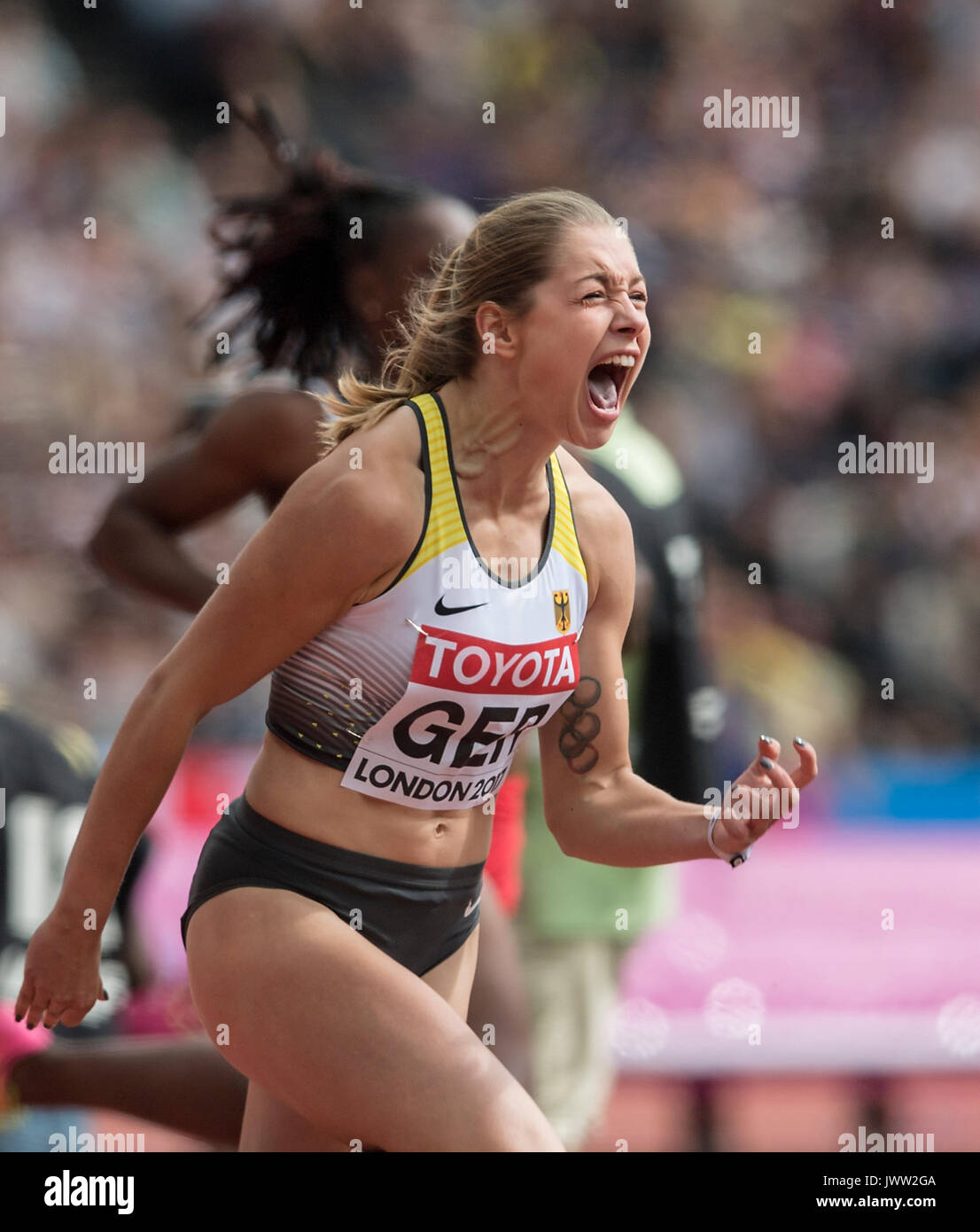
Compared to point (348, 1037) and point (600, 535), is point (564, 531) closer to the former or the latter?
point (600, 535)

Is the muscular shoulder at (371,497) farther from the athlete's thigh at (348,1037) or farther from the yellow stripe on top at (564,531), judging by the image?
the athlete's thigh at (348,1037)

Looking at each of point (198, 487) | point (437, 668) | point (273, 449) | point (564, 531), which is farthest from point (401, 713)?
point (198, 487)

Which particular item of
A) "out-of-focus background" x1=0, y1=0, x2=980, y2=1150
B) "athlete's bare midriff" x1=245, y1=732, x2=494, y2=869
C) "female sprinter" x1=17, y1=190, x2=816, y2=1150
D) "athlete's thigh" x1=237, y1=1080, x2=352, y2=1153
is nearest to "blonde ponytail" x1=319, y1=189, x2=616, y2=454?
"female sprinter" x1=17, y1=190, x2=816, y2=1150

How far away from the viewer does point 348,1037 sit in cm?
215

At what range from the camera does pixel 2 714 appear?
12.3 ft

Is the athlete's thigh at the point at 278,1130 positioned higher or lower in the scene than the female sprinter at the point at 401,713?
lower

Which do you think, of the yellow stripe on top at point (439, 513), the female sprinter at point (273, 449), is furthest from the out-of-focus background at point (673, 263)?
the yellow stripe on top at point (439, 513)

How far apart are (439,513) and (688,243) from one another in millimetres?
5112

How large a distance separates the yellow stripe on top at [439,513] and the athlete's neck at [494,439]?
4 centimetres

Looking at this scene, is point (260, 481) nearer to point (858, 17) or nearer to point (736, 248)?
point (736, 248)

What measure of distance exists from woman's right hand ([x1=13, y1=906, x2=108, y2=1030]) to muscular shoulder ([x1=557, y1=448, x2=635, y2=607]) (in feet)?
2.90

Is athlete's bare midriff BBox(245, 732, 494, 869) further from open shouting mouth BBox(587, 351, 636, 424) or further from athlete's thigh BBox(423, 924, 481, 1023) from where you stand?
open shouting mouth BBox(587, 351, 636, 424)

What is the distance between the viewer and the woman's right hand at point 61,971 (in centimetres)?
222

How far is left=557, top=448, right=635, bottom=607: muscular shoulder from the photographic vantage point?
2.45 metres
